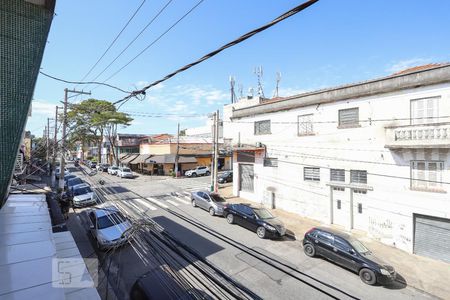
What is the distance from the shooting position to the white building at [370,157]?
1180 cm

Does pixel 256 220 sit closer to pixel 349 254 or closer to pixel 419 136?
pixel 349 254

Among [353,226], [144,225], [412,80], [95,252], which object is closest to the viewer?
[144,225]

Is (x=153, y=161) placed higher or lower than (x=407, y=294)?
higher

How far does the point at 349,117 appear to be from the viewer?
50.3 feet

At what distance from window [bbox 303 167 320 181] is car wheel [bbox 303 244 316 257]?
→ 5774 millimetres

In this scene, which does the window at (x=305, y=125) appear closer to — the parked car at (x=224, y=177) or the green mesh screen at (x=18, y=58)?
the green mesh screen at (x=18, y=58)

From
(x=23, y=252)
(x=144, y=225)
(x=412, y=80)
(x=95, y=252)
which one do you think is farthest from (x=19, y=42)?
(x=412, y=80)

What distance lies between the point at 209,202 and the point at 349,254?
10.4 meters

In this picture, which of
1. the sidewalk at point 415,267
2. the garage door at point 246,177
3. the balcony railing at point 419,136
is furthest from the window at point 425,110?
the garage door at point 246,177

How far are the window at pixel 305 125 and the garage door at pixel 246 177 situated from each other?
232 inches

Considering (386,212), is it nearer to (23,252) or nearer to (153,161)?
(23,252)

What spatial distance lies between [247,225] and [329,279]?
19.7 feet

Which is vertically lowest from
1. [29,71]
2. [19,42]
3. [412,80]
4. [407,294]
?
[407,294]

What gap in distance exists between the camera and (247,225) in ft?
49.7
